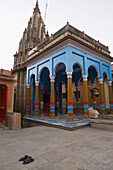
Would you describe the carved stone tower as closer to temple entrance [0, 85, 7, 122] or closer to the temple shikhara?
the temple shikhara

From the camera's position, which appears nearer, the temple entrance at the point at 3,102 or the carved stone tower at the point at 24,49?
the temple entrance at the point at 3,102

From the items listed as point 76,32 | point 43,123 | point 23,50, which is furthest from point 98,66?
point 23,50

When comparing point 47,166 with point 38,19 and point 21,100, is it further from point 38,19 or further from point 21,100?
point 38,19

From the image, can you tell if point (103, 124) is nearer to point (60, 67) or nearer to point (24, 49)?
point (60, 67)

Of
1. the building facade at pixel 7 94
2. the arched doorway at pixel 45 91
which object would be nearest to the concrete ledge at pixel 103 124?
the building facade at pixel 7 94

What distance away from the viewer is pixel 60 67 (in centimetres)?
1272

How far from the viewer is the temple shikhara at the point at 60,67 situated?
7.74 metres

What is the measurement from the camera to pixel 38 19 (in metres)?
20.2

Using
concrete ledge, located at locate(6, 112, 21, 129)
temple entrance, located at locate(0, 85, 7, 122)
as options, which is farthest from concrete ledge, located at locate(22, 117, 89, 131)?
temple entrance, located at locate(0, 85, 7, 122)

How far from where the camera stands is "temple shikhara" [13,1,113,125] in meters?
7.74

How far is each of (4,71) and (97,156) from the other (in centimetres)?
907

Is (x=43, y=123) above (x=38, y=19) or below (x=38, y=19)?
below

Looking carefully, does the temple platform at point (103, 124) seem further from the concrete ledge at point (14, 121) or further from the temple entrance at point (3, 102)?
the temple entrance at point (3, 102)

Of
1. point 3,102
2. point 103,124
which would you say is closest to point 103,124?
point 103,124
